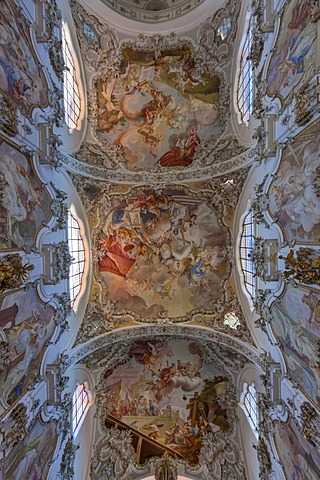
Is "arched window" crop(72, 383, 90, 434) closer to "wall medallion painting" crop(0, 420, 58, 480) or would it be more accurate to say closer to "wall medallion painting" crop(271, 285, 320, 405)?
"wall medallion painting" crop(0, 420, 58, 480)

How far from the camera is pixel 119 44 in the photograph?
11.3 meters

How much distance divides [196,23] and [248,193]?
6.94 m

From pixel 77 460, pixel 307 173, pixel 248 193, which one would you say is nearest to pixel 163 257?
pixel 248 193

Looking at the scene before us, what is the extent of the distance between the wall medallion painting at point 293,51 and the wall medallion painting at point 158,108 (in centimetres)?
431

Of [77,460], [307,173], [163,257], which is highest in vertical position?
[307,173]

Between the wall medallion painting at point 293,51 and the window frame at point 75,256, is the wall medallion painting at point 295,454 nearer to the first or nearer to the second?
the window frame at point 75,256

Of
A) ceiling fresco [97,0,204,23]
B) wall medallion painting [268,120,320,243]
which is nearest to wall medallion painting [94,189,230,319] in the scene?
wall medallion painting [268,120,320,243]

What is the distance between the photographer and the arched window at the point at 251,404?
11.0 m

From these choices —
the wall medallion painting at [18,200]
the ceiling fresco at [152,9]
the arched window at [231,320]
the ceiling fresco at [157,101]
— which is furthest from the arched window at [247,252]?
the ceiling fresco at [152,9]

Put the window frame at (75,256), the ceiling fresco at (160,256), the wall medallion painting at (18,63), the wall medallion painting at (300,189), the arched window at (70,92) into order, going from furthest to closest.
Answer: the ceiling fresco at (160,256) → the window frame at (75,256) → the arched window at (70,92) → the wall medallion painting at (18,63) → the wall medallion painting at (300,189)

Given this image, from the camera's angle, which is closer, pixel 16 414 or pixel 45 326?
pixel 16 414

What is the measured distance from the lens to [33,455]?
8016mm

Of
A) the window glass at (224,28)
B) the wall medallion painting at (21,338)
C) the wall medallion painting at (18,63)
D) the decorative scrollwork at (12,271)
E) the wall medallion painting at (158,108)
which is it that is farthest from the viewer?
the wall medallion painting at (158,108)

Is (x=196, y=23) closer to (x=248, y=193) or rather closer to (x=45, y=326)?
(x=248, y=193)
